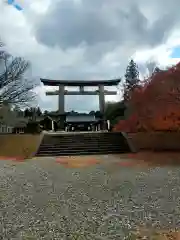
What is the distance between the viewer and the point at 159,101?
16.2m

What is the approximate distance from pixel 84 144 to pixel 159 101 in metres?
6.33

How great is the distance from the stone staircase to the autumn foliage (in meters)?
2.44

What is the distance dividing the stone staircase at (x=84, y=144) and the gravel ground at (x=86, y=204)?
783cm

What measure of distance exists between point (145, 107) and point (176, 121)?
196 centimetres

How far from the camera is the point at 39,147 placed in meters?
18.9

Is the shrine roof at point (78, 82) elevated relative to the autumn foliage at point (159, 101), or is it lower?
elevated

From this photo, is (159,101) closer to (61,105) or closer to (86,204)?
(86,204)

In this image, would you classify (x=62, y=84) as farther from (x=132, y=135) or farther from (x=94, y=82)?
(x=132, y=135)

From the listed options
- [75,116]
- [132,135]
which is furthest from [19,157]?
[75,116]

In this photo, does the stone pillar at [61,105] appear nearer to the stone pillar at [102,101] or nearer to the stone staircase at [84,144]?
the stone pillar at [102,101]

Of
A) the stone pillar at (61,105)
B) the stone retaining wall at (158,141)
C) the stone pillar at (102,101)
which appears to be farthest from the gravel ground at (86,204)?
the stone pillar at (102,101)

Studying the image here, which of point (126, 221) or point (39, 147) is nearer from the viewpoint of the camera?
point (126, 221)

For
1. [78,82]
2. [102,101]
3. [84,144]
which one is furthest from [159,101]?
[78,82]

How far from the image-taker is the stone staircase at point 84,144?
18.7 metres
